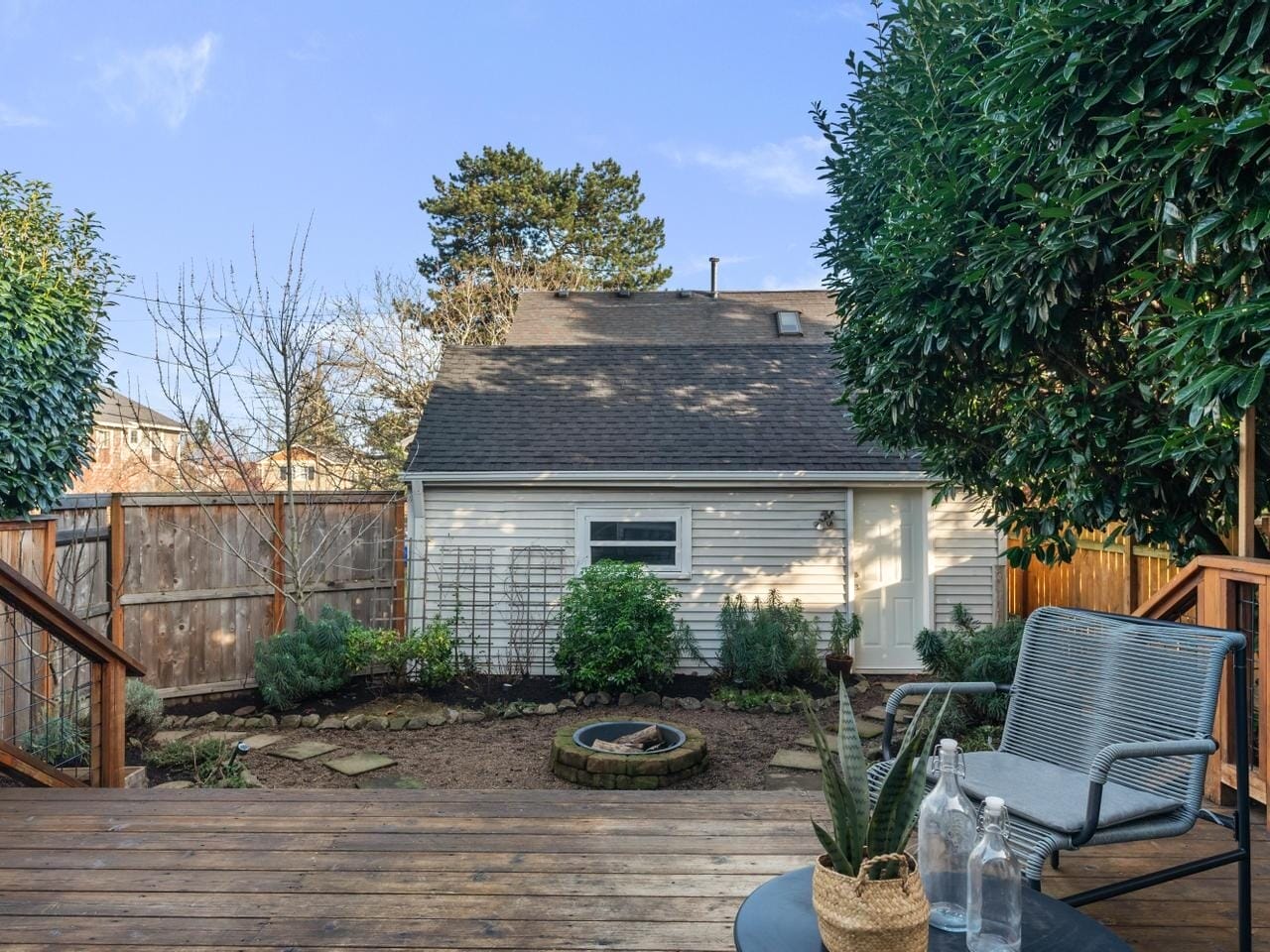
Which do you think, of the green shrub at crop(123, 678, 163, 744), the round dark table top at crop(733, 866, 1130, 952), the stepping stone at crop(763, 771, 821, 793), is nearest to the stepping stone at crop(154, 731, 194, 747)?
the green shrub at crop(123, 678, 163, 744)

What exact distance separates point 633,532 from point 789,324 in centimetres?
714

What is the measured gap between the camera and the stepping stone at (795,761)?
543 centimetres

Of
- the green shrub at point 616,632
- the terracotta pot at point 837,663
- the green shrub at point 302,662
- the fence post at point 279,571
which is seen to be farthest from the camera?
the terracotta pot at point 837,663

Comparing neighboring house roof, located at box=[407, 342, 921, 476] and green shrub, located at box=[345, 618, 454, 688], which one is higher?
neighboring house roof, located at box=[407, 342, 921, 476]

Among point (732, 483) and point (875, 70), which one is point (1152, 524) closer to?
point (875, 70)

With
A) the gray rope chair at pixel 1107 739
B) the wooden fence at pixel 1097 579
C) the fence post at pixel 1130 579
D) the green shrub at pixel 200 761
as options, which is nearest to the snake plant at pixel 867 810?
the gray rope chair at pixel 1107 739

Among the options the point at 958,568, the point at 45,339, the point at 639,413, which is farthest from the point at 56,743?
the point at 958,568

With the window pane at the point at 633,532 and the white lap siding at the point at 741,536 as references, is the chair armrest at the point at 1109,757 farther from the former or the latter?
the window pane at the point at 633,532

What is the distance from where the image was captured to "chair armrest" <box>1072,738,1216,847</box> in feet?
6.89

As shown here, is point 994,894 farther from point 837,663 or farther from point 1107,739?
point 837,663

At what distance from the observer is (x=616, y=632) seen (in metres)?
7.11

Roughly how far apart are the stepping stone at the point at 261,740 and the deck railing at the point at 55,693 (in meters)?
1.02

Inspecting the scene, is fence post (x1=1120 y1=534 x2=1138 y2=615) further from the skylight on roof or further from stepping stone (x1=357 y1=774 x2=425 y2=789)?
the skylight on roof

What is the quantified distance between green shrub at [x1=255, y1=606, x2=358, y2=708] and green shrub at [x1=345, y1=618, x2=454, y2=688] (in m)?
0.12
